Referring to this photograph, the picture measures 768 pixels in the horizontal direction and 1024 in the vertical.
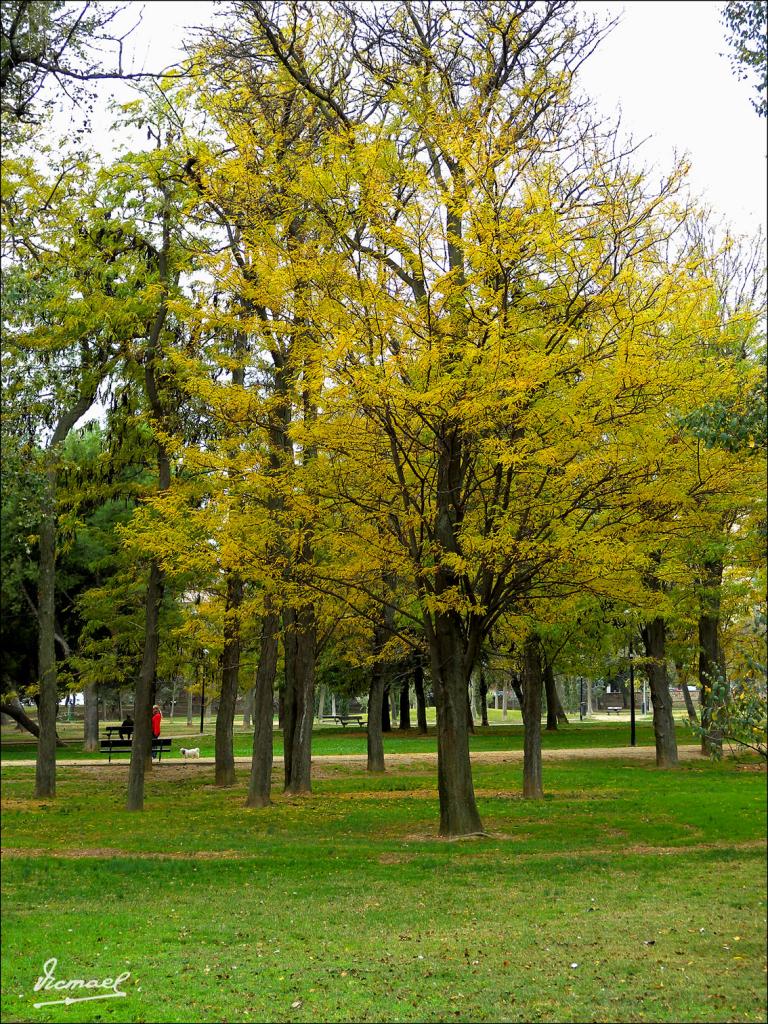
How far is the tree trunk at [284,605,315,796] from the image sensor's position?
20484 mm

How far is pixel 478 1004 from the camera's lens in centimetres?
634

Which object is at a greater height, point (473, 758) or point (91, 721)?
point (91, 721)

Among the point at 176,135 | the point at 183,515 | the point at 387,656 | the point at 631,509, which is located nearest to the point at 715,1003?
the point at 631,509

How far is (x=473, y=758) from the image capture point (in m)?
30.7

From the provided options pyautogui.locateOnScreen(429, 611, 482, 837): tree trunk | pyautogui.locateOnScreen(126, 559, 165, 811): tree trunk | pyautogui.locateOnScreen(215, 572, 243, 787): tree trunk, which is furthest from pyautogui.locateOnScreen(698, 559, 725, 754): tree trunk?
pyautogui.locateOnScreen(215, 572, 243, 787): tree trunk

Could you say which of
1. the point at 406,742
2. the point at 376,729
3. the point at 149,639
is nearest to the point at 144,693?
the point at 149,639

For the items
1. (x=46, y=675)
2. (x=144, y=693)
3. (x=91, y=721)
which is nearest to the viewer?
(x=144, y=693)

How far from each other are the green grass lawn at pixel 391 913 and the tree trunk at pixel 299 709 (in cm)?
275

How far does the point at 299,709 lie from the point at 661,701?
10.3 metres

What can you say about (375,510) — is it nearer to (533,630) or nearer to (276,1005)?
(533,630)

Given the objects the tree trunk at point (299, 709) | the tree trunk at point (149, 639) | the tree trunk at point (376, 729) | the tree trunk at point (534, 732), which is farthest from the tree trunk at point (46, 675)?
the tree trunk at point (534, 732)

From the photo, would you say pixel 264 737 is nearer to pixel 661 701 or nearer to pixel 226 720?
pixel 226 720

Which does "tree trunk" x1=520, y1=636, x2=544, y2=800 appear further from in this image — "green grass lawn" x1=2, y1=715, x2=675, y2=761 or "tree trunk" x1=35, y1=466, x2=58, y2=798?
"green grass lawn" x1=2, y1=715, x2=675, y2=761

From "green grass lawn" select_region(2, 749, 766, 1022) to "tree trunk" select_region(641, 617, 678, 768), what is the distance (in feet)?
26.9
